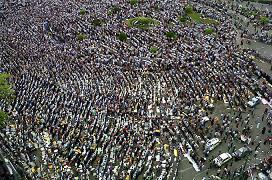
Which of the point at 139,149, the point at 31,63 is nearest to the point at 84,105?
the point at 139,149

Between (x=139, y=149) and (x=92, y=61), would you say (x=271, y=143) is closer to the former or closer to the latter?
(x=139, y=149)

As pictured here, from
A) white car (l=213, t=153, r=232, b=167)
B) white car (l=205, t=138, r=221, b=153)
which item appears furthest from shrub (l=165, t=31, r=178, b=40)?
white car (l=213, t=153, r=232, b=167)

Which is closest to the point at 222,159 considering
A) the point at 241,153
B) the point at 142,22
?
the point at 241,153

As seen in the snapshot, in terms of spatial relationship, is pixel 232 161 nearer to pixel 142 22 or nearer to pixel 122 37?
pixel 122 37

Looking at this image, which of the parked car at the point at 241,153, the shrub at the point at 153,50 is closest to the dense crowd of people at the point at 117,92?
the shrub at the point at 153,50

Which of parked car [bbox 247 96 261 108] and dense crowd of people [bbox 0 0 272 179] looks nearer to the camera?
dense crowd of people [bbox 0 0 272 179]

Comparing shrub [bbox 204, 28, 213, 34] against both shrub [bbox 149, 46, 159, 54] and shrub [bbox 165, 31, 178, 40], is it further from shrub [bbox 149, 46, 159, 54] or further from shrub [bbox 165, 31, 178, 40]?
shrub [bbox 149, 46, 159, 54]
